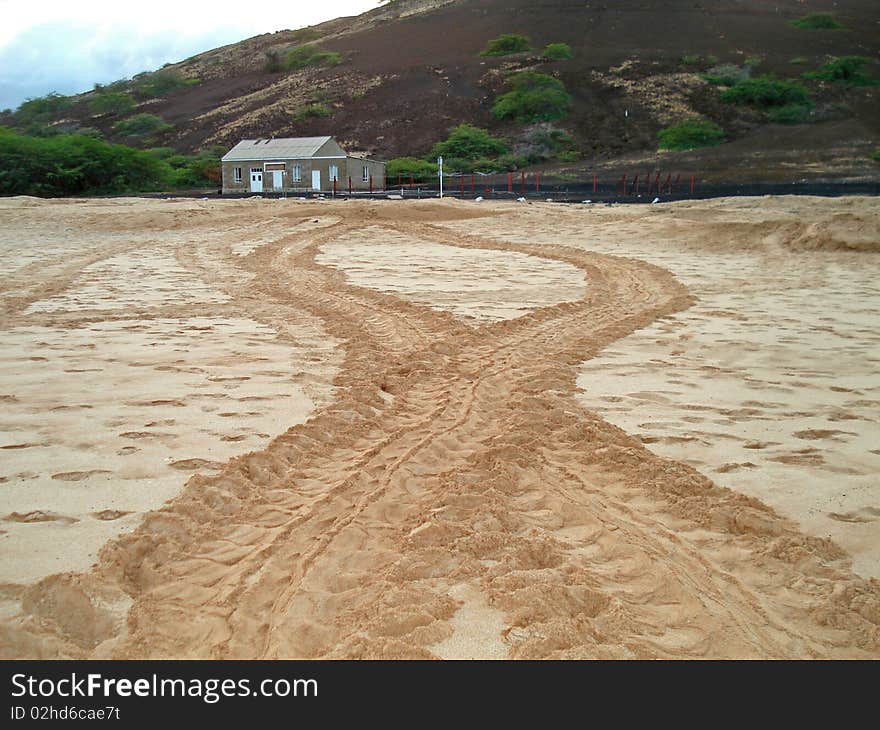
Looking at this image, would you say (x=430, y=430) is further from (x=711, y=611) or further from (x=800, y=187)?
(x=800, y=187)

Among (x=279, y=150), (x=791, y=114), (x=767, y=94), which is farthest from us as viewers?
(x=767, y=94)

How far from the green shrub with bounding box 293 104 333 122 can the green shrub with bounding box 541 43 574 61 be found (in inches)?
878

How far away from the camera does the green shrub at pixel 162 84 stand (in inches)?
3671

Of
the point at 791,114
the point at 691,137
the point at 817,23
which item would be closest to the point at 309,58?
the point at 691,137

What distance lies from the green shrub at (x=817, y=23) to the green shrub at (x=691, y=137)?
3484 centimetres

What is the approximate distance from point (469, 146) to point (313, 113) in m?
18.4

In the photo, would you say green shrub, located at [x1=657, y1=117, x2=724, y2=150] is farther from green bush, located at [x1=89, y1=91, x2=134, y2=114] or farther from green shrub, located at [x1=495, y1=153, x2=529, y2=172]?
green bush, located at [x1=89, y1=91, x2=134, y2=114]

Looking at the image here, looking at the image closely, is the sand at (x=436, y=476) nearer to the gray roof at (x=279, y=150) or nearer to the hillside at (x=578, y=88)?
the hillside at (x=578, y=88)

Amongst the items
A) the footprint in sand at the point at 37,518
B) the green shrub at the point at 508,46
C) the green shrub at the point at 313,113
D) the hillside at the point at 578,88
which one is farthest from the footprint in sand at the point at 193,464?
the green shrub at the point at 508,46

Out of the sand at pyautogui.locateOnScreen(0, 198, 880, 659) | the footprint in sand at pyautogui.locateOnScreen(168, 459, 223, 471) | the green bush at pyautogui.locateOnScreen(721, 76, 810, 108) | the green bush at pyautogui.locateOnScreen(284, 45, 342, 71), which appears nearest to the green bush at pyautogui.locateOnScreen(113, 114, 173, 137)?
the green bush at pyautogui.locateOnScreen(284, 45, 342, 71)

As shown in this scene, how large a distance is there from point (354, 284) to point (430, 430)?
19.3 ft

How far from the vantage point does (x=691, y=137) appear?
5256cm

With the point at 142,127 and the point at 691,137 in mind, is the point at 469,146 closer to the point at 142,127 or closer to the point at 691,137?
the point at 691,137

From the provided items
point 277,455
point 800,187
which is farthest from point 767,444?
point 800,187
